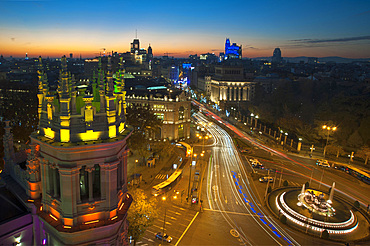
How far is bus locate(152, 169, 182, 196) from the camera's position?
157ft

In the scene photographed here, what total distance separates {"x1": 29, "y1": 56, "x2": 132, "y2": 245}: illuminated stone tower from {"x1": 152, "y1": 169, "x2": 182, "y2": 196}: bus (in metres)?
32.9

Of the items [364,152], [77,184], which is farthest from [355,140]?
[77,184]

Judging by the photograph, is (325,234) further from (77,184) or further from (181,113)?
(181,113)

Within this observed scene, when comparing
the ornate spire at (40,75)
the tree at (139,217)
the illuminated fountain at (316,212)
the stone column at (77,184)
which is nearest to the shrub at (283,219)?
the illuminated fountain at (316,212)

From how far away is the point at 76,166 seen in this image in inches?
539

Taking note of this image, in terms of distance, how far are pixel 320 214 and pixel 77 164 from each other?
1618 inches

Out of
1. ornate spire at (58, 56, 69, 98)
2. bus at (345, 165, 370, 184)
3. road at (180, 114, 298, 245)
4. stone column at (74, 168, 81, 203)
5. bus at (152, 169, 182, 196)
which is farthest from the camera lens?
bus at (345, 165, 370, 184)

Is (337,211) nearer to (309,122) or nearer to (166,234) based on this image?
(166,234)

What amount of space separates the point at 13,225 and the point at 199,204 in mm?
33295

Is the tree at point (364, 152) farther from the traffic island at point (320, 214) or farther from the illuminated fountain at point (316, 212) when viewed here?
the illuminated fountain at point (316, 212)

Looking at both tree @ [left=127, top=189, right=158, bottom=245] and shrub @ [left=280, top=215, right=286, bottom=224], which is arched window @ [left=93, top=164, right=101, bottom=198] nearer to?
tree @ [left=127, top=189, right=158, bottom=245]

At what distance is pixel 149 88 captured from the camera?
95.8 meters

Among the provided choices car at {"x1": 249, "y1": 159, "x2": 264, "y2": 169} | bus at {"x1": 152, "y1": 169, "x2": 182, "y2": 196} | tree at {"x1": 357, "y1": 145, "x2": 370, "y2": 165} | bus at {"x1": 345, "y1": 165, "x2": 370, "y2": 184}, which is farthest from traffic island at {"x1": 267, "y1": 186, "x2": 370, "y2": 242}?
tree at {"x1": 357, "y1": 145, "x2": 370, "y2": 165}

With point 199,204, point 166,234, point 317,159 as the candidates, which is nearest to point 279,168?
point 317,159
